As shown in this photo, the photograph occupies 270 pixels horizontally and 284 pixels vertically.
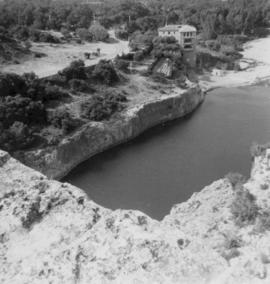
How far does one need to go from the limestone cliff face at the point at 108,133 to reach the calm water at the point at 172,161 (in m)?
1.15

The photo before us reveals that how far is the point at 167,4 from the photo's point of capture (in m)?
139

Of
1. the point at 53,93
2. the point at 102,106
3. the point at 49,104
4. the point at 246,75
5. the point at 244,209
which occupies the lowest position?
the point at 246,75

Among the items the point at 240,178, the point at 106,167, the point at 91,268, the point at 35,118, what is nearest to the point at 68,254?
the point at 91,268

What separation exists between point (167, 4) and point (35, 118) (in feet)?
386

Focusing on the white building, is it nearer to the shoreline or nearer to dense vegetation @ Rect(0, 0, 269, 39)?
the shoreline

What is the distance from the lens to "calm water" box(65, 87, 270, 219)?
104 feet

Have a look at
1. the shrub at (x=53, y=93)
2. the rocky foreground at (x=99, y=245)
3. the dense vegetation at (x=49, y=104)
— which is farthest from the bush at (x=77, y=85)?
the rocky foreground at (x=99, y=245)

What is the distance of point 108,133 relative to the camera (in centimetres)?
4188

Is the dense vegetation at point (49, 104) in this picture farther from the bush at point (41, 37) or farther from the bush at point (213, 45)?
the bush at point (213, 45)

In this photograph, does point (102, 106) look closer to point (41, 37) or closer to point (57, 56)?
point (57, 56)

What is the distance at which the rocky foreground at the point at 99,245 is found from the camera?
13.5 meters

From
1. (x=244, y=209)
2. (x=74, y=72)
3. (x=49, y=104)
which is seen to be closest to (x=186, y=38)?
(x=74, y=72)

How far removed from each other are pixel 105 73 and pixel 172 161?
21.2 metres

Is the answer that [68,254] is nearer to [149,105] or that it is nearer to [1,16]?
[149,105]
